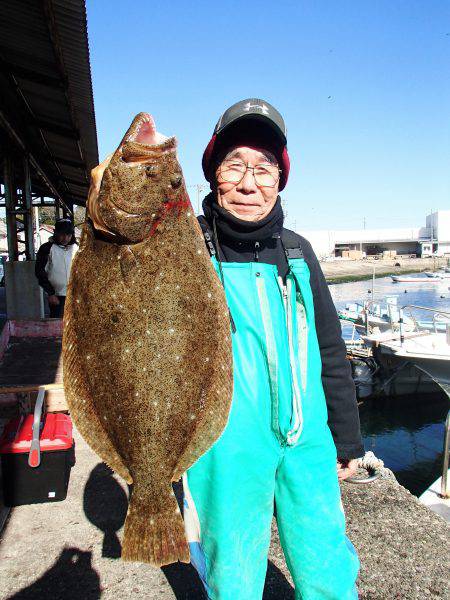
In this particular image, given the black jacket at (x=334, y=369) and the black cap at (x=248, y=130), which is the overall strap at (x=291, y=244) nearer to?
the black jacket at (x=334, y=369)

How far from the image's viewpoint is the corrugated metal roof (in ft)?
13.7

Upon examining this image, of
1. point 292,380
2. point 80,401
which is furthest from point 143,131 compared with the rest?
point 292,380

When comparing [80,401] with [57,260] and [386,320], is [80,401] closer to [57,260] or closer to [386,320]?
[57,260]

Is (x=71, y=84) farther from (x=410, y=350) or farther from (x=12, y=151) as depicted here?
(x=410, y=350)

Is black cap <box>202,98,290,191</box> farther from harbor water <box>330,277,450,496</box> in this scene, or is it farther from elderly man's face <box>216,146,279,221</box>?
harbor water <box>330,277,450,496</box>

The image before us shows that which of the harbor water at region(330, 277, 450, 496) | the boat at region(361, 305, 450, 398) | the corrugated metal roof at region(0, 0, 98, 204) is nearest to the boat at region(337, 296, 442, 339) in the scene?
the boat at region(361, 305, 450, 398)

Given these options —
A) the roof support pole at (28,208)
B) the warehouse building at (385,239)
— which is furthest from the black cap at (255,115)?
the warehouse building at (385,239)

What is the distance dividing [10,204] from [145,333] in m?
10.3

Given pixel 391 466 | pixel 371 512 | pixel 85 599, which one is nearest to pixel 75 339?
pixel 85 599

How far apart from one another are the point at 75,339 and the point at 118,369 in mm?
203

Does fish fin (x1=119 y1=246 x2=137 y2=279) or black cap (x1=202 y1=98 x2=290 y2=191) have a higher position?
black cap (x1=202 y1=98 x2=290 y2=191)

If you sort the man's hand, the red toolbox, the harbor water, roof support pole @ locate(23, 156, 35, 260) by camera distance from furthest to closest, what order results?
the harbor water < roof support pole @ locate(23, 156, 35, 260) < the red toolbox < the man's hand

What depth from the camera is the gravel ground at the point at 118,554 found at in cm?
294

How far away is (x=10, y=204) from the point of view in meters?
10.6
